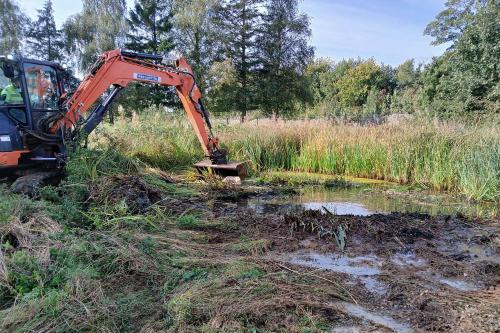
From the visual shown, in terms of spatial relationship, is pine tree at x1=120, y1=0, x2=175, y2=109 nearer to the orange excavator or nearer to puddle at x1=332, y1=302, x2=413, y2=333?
the orange excavator

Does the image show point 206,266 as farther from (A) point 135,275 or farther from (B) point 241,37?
(B) point 241,37

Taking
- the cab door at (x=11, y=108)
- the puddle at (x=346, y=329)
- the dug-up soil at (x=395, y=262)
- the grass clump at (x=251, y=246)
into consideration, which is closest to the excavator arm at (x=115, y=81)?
the cab door at (x=11, y=108)

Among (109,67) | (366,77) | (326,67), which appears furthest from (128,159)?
(326,67)

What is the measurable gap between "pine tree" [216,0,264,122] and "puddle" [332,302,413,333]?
1726 cm

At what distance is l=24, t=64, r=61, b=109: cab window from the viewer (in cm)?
682

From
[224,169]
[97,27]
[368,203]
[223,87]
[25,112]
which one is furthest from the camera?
[97,27]

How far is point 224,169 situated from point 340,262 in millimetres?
4959

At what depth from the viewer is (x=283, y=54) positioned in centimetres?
2041

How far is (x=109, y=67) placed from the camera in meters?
7.61

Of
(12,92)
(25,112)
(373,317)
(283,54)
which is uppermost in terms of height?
(283,54)

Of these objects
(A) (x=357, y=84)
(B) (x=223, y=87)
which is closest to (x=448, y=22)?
(A) (x=357, y=84)

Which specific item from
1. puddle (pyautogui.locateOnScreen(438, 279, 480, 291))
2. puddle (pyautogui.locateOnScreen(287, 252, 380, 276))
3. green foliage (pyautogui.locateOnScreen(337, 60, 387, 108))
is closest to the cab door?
puddle (pyautogui.locateOnScreen(287, 252, 380, 276))

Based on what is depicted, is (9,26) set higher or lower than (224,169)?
higher

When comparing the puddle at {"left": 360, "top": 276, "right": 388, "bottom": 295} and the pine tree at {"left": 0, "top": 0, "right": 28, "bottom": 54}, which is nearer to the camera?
the puddle at {"left": 360, "top": 276, "right": 388, "bottom": 295}
